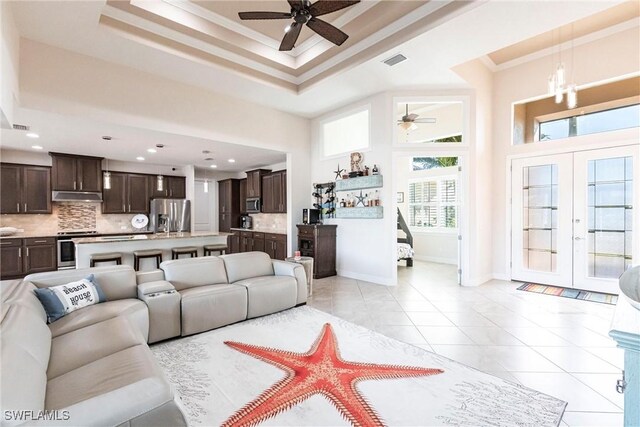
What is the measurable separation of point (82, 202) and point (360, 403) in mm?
7846

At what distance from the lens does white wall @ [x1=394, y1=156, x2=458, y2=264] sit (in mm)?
7513

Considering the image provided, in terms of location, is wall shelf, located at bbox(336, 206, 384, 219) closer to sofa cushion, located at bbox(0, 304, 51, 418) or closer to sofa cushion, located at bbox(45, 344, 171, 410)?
sofa cushion, located at bbox(45, 344, 171, 410)

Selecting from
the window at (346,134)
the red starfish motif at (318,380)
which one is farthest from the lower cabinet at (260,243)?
the red starfish motif at (318,380)

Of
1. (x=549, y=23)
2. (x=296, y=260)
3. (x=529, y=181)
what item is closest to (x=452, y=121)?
(x=529, y=181)

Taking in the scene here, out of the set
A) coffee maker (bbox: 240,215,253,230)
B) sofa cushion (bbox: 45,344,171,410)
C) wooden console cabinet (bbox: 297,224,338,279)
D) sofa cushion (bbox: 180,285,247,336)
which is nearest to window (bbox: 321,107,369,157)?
wooden console cabinet (bbox: 297,224,338,279)

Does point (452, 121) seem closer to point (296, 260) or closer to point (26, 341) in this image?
point (296, 260)

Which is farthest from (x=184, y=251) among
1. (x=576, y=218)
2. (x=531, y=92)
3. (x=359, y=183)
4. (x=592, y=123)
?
(x=592, y=123)

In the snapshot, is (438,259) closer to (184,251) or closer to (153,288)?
(184,251)

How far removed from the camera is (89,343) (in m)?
2.06

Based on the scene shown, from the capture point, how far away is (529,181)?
212 inches

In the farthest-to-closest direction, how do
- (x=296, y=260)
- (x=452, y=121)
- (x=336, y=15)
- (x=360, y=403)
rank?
(x=452, y=121)
(x=296, y=260)
(x=336, y=15)
(x=360, y=403)

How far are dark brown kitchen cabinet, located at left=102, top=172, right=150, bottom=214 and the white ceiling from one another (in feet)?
4.14

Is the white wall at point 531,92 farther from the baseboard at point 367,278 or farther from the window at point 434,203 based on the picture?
the baseboard at point 367,278

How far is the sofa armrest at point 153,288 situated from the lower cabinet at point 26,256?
15.2 feet
